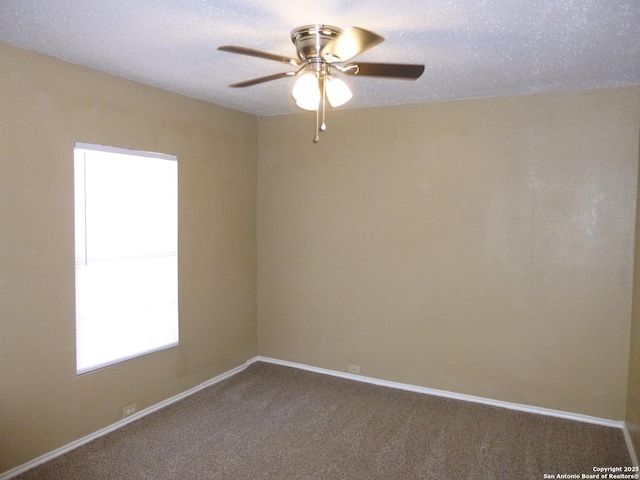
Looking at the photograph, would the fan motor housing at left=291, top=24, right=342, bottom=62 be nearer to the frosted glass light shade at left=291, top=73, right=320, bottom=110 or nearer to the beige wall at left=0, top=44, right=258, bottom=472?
the frosted glass light shade at left=291, top=73, right=320, bottom=110

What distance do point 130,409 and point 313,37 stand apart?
2.99 metres

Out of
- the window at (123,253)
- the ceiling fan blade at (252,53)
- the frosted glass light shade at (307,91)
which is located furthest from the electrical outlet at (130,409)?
the ceiling fan blade at (252,53)

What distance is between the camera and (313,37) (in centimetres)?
234

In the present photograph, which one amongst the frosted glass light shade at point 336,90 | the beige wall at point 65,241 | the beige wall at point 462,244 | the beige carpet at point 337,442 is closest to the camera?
the frosted glass light shade at point 336,90

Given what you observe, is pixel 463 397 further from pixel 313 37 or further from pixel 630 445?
pixel 313 37

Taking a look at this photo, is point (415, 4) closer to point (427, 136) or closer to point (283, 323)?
point (427, 136)

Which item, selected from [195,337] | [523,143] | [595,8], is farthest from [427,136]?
[195,337]

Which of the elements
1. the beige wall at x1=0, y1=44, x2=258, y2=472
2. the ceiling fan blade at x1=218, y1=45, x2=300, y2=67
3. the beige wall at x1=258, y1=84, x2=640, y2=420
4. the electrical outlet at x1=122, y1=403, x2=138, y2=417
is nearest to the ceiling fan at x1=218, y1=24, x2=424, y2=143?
the ceiling fan blade at x1=218, y1=45, x2=300, y2=67

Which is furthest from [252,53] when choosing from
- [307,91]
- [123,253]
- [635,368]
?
[635,368]

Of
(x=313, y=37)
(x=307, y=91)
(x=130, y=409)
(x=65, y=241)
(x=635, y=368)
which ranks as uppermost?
(x=313, y=37)

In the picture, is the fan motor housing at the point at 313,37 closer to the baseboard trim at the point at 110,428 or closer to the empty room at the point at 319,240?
the empty room at the point at 319,240

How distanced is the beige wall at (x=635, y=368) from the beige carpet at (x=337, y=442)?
0.60ft

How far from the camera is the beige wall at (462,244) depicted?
3.52 m

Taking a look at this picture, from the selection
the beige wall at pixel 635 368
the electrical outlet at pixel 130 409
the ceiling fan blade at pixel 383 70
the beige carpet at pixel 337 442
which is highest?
the ceiling fan blade at pixel 383 70
